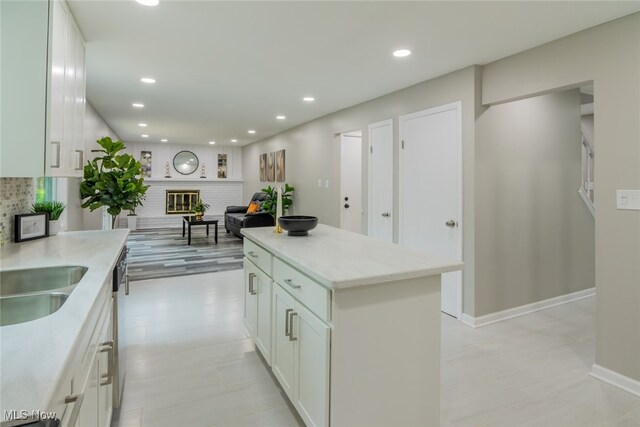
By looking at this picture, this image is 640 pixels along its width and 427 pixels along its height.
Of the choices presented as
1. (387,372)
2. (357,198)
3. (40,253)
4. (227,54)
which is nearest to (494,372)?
(387,372)

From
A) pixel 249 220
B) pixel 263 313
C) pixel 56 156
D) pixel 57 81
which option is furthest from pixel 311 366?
pixel 249 220

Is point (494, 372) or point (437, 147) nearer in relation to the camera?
point (494, 372)

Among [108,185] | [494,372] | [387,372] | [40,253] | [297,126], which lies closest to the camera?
[387,372]

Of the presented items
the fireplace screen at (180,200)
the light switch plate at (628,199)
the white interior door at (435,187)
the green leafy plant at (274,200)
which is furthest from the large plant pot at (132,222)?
the light switch plate at (628,199)

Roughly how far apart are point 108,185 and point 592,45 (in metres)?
4.24

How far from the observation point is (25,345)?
0.83m

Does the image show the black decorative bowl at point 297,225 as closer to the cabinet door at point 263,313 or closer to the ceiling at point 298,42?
the cabinet door at point 263,313

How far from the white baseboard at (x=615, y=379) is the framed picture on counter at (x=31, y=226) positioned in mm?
3807

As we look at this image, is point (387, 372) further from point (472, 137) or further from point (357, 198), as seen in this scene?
point (357, 198)

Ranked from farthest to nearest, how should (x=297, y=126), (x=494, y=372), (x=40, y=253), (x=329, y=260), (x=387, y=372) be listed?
(x=297, y=126)
(x=494, y=372)
(x=40, y=253)
(x=329, y=260)
(x=387, y=372)

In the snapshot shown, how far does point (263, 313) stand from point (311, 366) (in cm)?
82

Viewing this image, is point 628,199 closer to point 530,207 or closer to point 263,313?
point 530,207

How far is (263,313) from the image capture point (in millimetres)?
2359

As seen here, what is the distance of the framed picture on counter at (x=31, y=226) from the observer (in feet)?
7.01
